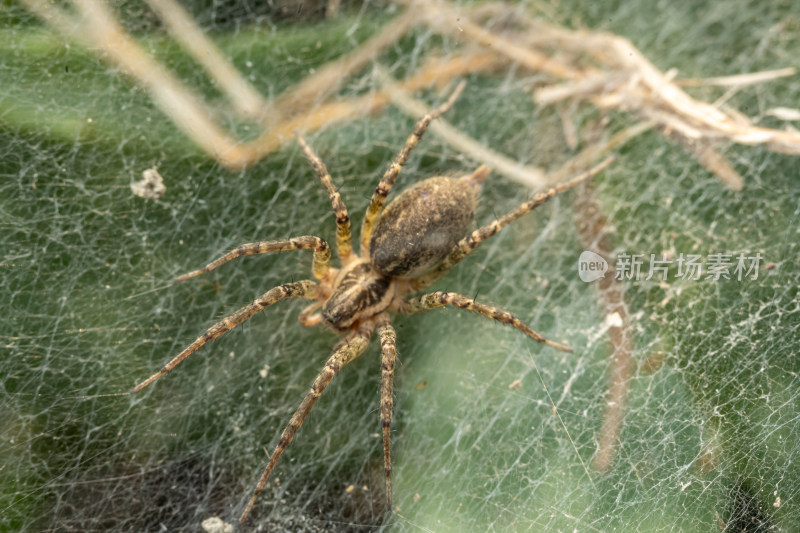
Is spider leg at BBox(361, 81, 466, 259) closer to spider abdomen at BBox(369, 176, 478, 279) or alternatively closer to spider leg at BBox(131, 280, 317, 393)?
spider abdomen at BBox(369, 176, 478, 279)

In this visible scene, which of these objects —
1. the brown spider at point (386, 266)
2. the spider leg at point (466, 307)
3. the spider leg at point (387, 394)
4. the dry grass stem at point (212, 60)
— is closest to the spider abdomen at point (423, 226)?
the brown spider at point (386, 266)

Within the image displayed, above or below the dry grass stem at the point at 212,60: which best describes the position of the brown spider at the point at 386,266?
below

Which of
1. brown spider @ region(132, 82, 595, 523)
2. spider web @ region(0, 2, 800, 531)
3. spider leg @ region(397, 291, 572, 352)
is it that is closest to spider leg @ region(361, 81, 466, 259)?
brown spider @ region(132, 82, 595, 523)

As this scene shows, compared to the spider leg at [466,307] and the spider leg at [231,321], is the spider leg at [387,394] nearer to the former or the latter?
the spider leg at [466,307]

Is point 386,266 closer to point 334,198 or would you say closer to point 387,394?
point 334,198

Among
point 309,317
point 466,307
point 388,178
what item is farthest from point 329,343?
point 388,178
